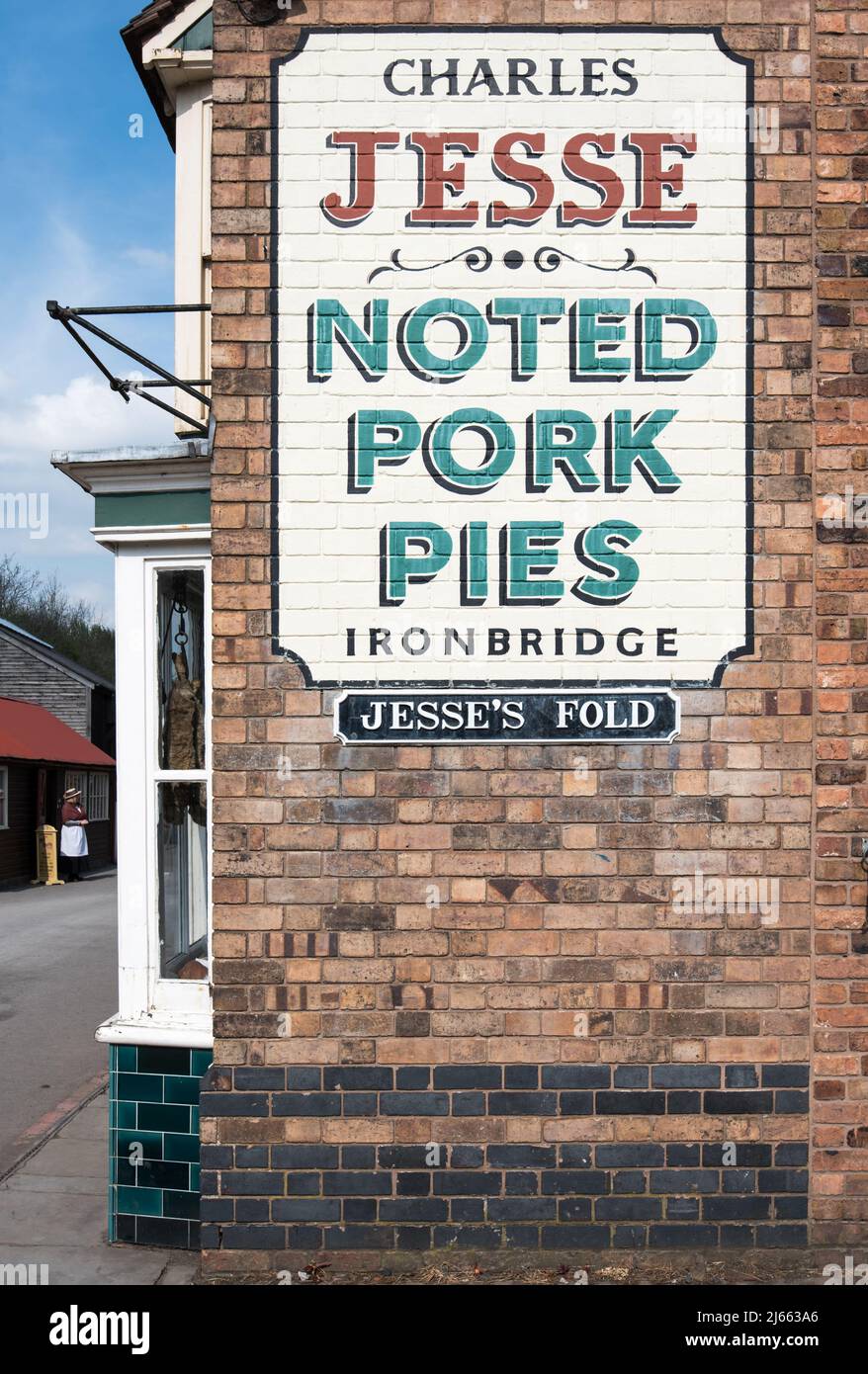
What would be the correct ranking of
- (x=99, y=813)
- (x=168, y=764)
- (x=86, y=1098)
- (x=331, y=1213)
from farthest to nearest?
(x=99, y=813), (x=86, y=1098), (x=168, y=764), (x=331, y=1213)

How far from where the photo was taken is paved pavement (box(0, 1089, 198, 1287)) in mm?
4715

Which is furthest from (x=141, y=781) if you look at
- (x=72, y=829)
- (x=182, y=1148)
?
(x=72, y=829)

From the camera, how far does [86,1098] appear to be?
741 cm

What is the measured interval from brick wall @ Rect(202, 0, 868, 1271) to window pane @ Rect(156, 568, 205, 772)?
55 centimetres

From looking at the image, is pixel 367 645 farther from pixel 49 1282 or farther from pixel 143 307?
pixel 49 1282

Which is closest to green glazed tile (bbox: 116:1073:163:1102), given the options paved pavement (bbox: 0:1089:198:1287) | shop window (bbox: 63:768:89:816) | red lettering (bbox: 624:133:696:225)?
paved pavement (bbox: 0:1089:198:1287)

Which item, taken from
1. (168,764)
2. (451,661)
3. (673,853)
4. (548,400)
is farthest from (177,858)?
(548,400)

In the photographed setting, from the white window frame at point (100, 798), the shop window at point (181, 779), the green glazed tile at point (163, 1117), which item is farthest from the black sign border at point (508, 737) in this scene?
the white window frame at point (100, 798)

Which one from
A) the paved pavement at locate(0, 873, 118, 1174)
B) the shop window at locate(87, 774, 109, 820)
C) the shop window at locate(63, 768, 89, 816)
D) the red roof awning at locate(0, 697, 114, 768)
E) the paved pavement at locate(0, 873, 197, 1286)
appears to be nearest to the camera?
the paved pavement at locate(0, 873, 197, 1286)

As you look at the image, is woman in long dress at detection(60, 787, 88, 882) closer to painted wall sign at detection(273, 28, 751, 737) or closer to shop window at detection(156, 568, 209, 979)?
shop window at detection(156, 568, 209, 979)

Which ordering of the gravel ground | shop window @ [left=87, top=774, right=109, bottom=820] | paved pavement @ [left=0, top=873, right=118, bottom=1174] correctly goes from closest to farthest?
the gravel ground → paved pavement @ [left=0, top=873, right=118, bottom=1174] → shop window @ [left=87, top=774, right=109, bottom=820]

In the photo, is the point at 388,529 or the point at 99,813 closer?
the point at 388,529

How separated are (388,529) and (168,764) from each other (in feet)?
4.84

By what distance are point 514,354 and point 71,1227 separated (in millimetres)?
4333
